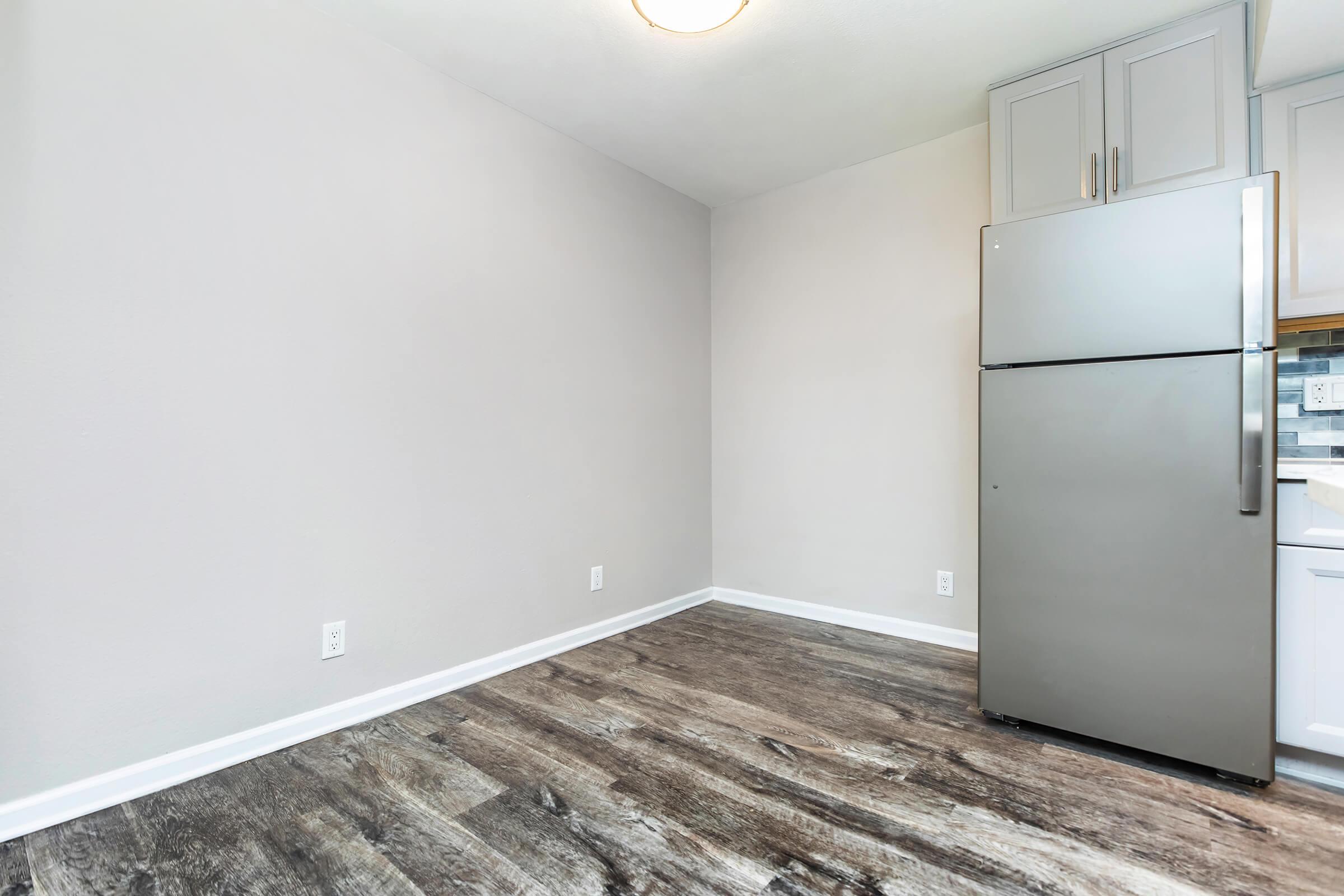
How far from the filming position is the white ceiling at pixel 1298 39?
5.53ft

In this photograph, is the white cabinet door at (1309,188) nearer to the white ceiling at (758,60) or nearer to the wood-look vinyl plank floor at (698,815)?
the white ceiling at (758,60)

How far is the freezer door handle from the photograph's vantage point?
1.70 metres

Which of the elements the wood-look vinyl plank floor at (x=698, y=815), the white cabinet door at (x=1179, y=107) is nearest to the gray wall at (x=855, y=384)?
the white cabinet door at (x=1179, y=107)

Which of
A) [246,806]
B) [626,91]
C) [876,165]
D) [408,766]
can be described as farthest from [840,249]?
[246,806]

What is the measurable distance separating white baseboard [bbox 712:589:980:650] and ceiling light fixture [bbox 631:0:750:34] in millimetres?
2538

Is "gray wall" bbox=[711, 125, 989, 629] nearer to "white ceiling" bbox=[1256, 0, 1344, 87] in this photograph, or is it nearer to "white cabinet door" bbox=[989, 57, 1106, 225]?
"white cabinet door" bbox=[989, 57, 1106, 225]

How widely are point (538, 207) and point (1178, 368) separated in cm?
252

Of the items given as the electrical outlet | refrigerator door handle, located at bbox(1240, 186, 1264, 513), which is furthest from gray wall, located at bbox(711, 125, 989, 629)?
the electrical outlet

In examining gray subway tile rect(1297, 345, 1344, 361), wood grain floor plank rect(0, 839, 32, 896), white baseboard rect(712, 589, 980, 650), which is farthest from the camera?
white baseboard rect(712, 589, 980, 650)

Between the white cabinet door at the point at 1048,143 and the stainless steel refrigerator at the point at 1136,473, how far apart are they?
0.34 metres

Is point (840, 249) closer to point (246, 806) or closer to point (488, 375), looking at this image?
point (488, 375)

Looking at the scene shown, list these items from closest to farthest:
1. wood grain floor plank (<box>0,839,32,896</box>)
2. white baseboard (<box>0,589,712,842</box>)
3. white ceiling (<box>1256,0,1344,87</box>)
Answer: wood grain floor plank (<box>0,839,32,896</box>)
white baseboard (<box>0,589,712,842</box>)
white ceiling (<box>1256,0,1344,87</box>)

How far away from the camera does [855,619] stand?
10.6 ft

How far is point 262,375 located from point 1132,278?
2774mm
